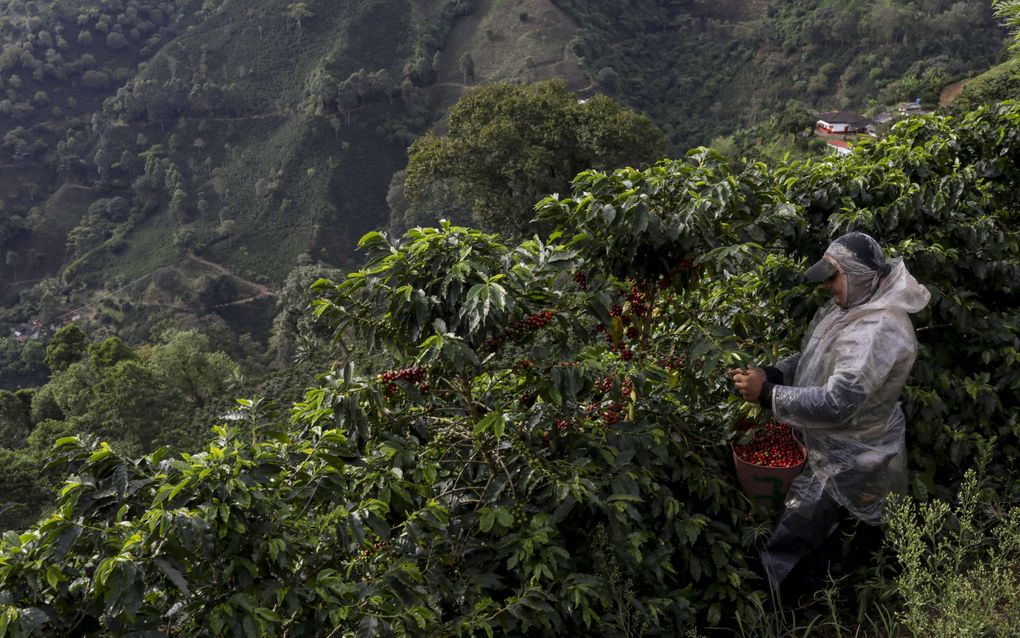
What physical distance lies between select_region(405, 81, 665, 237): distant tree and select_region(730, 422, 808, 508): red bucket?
1745 centimetres

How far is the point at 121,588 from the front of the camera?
1.57 meters

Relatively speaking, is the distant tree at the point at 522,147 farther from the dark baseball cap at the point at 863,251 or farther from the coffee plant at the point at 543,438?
the dark baseball cap at the point at 863,251

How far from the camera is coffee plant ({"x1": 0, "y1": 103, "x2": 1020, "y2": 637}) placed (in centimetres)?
184

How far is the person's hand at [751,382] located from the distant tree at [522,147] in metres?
17.7

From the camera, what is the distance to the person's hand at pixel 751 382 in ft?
8.35

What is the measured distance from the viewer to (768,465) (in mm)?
2795

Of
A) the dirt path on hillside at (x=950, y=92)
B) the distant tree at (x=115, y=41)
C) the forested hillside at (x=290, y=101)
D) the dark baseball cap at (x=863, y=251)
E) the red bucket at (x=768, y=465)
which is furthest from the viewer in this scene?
the distant tree at (x=115, y=41)

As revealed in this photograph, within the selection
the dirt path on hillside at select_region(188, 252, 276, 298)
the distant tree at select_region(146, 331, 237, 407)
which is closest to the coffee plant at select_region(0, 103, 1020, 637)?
the distant tree at select_region(146, 331, 237, 407)

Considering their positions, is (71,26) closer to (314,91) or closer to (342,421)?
(314,91)

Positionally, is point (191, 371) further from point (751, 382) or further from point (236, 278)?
point (751, 382)

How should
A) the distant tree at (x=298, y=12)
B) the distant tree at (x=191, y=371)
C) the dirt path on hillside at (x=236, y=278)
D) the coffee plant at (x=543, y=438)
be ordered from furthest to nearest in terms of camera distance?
the distant tree at (x=298, y=12)
the dirt path on hillside at (x=236, y=278)
the distant tree at (x=191, y=371)
the coffee plant at (x=543, y=438)

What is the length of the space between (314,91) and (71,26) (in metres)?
29.0

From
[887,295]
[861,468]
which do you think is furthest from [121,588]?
[887,295]

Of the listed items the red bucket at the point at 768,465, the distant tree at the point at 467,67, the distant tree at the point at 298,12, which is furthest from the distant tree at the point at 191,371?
the distant tree at the point at 298,12
